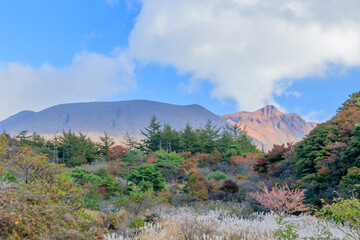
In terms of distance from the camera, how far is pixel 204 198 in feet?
48.5

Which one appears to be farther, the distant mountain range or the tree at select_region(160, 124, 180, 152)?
the distant mountain range

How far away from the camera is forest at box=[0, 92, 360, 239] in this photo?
388 cm

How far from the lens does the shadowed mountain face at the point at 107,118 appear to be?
12950 centimetres

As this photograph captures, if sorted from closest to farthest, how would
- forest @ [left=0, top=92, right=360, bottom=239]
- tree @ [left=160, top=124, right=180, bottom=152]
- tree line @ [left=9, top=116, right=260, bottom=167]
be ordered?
forest @ [left=0, top=92, right=360, bottom=239]
tree line @ [left=9, top=116, right=260, bottom=167]
tree @ [left=160, top=124, right=180, bottom=152]

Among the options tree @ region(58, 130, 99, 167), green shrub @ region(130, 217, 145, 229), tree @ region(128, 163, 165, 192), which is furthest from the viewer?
tree @ region(58, 130, 99, 167)

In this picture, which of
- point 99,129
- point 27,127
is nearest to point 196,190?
point 99,129

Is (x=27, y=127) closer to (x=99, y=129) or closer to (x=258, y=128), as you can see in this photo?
(x=99, y=129)

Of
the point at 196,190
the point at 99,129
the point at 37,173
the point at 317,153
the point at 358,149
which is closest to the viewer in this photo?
the point at 37,173

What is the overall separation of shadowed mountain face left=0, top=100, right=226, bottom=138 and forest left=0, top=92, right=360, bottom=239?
104 metres

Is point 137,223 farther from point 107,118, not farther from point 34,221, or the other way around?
point 107,118

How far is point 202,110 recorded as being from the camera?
177625mm

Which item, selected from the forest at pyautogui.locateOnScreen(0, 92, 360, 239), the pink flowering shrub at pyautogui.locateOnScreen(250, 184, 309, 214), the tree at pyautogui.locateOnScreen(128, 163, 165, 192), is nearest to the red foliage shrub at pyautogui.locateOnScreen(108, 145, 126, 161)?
the forest at pyautogui.locateOnScreen(0, 92, 360, 239)

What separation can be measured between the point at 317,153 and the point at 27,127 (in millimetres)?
139889

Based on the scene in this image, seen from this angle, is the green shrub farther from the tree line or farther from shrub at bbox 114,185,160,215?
the tree line
